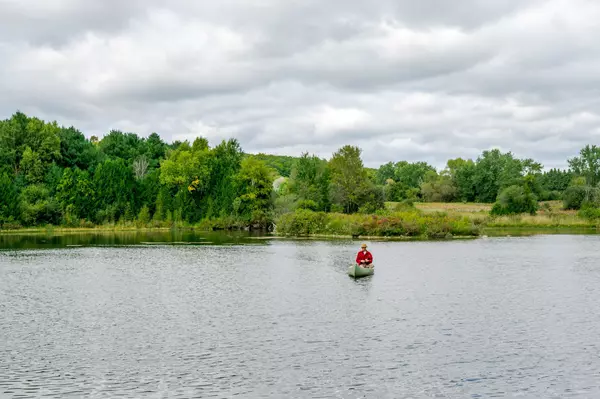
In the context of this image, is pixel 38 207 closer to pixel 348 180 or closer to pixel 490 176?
pixel 348 180

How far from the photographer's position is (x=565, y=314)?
101 feet

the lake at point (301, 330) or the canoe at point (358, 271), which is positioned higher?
the canoe at point (358, 271)

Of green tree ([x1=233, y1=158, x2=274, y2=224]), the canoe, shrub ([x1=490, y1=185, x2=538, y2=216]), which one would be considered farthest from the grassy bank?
the canoe

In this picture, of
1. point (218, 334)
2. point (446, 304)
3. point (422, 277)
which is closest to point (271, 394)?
point (218, 334)

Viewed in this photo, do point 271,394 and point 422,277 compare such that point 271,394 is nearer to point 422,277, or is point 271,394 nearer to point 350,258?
point 422,277

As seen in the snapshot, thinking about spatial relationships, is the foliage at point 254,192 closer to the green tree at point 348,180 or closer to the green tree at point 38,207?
the green tree at point 348,180

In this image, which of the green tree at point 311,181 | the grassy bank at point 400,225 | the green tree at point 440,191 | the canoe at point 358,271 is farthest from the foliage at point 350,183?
the canoe at point 358,271

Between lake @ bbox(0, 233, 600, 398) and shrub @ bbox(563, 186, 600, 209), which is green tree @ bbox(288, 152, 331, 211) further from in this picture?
lake @ bbox(0, 233, 600, 398)

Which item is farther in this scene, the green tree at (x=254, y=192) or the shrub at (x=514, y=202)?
the shrub at (x=514, y=202)

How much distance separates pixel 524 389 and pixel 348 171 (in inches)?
3581

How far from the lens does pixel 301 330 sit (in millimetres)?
27844

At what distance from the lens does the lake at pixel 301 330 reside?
20.4m

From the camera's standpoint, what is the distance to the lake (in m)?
20.4

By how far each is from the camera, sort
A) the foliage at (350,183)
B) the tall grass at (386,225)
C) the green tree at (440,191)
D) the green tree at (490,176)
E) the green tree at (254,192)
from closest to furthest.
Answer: the tall grass at (386,225), the foliage at (350,183), the green tree at (254,192), the green tree at (490,176), the green tree at (440,191)
